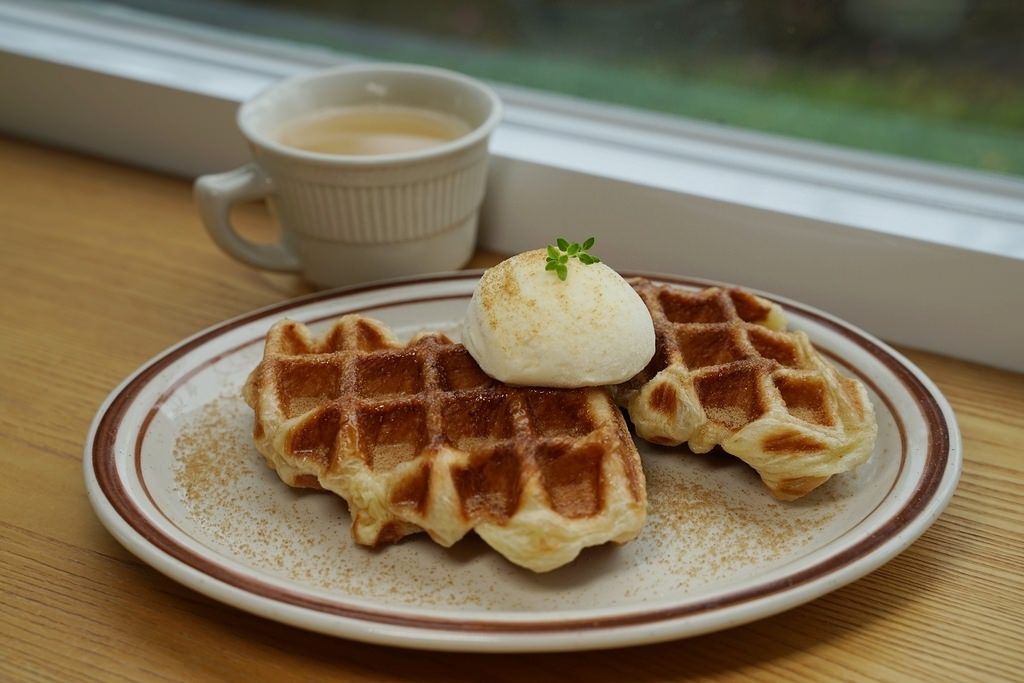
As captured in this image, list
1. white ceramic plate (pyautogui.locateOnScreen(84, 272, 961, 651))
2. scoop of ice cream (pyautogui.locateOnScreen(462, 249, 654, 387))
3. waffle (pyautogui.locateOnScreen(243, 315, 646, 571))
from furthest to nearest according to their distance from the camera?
scoop of ice cream (pyautogui.locateOnScreen(462, 249, 654, 387))
waffle (pyautogui.locateOnScreen(243, 315, 646, 571))
white ceramic plate (pyautogui.locateOnScreen(84, 272, 961, 651))

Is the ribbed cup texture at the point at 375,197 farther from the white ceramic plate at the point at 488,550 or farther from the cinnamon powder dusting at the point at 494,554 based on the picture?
the cinnamon powder dusting at the point at 494,554

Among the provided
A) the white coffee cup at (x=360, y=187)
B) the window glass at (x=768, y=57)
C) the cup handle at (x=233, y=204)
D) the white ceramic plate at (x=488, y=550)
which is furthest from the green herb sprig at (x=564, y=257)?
the window glass at (x=768, y=57)

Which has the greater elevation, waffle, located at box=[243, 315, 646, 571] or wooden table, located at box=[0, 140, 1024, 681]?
waffle, located at box=[243, 315, 646, 571]

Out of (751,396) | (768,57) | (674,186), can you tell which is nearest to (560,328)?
(751,396)

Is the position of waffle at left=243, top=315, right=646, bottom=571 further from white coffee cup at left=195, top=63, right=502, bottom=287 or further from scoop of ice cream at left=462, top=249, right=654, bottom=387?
white coffee cup at left=195, top=63, right=502, bottom=287

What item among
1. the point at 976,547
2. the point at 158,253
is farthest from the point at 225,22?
the point at 976,547

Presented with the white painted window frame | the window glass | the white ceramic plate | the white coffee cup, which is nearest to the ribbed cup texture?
the white coffee cup

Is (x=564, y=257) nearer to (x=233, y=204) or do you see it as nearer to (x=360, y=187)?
(x=360, y=187)
